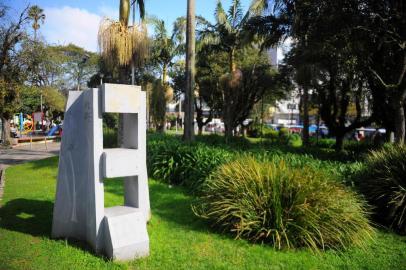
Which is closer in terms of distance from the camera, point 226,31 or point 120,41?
point 120,41

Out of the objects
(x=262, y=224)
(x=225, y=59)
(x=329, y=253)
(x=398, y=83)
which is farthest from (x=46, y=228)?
(x=225, y=59)

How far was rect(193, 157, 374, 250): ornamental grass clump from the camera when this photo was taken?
5.38 meters

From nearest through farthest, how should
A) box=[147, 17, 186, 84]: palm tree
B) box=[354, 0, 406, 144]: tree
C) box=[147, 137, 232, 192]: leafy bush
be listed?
1. box=[147, 137, 232, 192]: leafy bush
2. box=[354, 0, 406, 144]: tree
3. box=[147, 17, 186, 84]: palm tree

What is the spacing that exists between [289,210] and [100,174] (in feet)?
8.62

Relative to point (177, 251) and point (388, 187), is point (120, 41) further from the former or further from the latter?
point (388, 187)

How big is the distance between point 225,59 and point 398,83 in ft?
57.2

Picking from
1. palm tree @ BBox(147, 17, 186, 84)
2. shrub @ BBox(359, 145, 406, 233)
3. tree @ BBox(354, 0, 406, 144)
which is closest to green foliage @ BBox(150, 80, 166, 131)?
palm tree @ BBox(147, 17, 186, 84)

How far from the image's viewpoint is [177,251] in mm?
5082

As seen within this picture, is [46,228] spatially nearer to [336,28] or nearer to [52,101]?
[336,28]

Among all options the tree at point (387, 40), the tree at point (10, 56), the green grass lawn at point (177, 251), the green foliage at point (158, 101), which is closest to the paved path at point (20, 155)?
the tree at point (10, 56)

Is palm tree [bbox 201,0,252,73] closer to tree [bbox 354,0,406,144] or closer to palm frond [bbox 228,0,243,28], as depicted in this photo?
palm frond [bbox 228,0,243,28]

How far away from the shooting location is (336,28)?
38.1 feet

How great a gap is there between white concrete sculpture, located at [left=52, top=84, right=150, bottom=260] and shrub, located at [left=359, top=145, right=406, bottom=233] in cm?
392

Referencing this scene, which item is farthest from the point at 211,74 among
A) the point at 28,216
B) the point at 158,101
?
the point at 28,216
